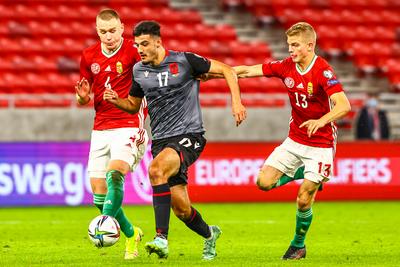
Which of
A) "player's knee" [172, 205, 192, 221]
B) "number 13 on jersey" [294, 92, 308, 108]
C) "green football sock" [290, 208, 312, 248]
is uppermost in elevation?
"number 13 on jersey" [294, 92, 308, 108]

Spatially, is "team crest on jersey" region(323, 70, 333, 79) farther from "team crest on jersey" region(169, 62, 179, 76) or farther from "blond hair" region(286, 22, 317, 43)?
"team crest on jersey" region(169, 62, 179, 76)

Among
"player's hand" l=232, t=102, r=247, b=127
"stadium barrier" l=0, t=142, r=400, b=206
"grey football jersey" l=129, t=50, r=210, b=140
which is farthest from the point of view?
"stadium barrier" l=0, t=142, r=400, b=206

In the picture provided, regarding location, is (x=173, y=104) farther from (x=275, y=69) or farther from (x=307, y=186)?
(x=307, y=186)

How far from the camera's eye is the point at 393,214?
53.3ft

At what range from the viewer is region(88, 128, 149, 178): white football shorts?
Result: 9883 mm

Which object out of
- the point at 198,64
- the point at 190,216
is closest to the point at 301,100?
the point at 198,64

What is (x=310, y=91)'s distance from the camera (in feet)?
32.3

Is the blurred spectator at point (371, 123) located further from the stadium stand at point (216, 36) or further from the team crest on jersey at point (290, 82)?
the team crest on jersey at point (290, 82)

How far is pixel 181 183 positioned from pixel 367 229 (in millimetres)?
4937

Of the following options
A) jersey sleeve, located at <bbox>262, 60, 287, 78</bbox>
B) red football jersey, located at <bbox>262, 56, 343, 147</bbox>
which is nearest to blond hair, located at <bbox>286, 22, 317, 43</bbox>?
red football jersey, located at <bbox>262, 56, 343, 147</bbox>

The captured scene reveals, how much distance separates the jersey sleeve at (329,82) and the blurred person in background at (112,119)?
5.40ft

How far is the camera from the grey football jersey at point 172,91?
31.1ft

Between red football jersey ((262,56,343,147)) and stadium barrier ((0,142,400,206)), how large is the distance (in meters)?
7.65

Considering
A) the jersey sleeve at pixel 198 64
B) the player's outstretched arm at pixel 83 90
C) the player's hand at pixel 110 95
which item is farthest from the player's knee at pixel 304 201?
the player's outstretched arm at pixel 83 90
